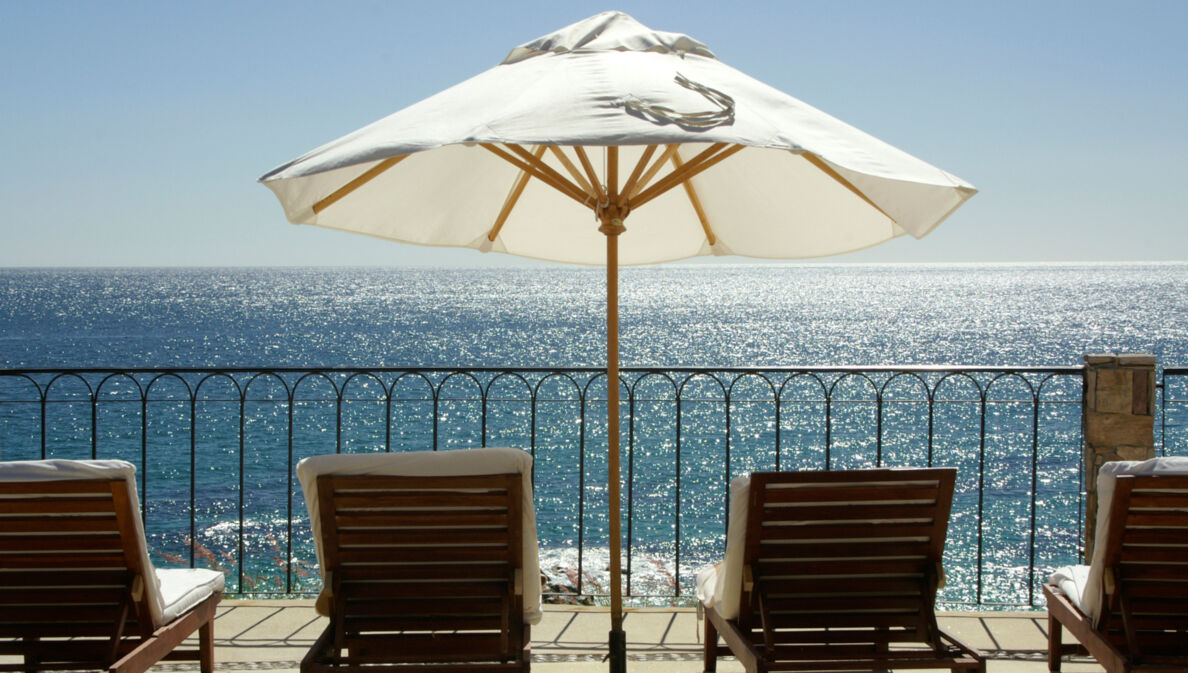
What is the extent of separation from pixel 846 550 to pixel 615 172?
4.70 ft

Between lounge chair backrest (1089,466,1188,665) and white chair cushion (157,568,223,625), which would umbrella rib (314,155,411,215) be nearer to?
white chair cushion (157,568,223,625)

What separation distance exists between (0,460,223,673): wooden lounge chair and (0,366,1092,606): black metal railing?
11.2 meters

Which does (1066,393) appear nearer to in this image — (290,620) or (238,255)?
(290,620)

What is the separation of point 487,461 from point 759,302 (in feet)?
327

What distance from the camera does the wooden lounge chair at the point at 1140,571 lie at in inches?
107

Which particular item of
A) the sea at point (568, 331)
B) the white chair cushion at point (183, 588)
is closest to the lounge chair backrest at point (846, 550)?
the white chair cushion at point (183, 588)

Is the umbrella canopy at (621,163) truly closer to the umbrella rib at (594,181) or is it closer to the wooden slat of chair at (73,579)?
the umbrella rib at (594,181)

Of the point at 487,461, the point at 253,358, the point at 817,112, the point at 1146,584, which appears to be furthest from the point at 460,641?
the point at 253,358

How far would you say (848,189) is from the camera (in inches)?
145

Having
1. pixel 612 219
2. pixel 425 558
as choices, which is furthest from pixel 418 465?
pixel 612 219

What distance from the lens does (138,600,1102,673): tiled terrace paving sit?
11.6 ft

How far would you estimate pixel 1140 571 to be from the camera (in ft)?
9.25

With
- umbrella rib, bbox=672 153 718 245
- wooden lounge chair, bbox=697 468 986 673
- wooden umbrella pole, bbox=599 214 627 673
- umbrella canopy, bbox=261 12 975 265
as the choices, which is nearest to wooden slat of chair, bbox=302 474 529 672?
wooden umbrella pole, bbox=599 214 627 673

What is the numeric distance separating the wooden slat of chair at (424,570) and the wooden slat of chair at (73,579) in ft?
1.90
